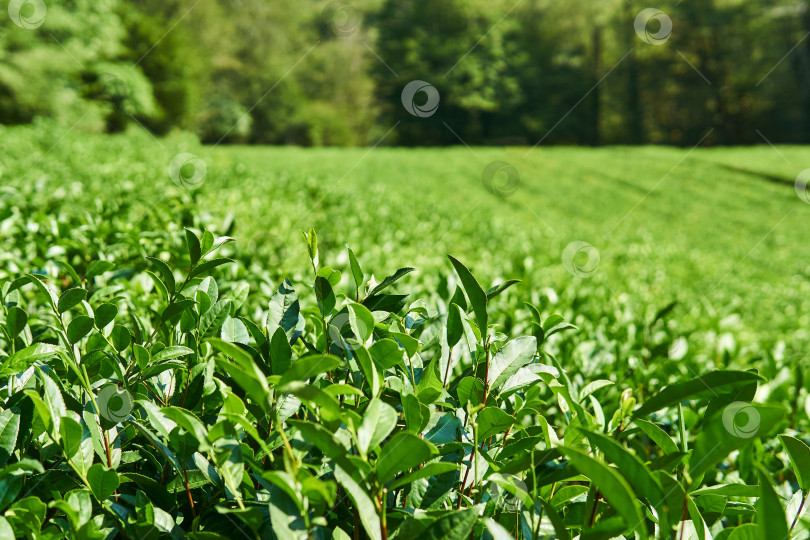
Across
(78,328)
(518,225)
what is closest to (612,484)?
(78,328)

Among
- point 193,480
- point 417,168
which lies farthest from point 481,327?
point 417,168

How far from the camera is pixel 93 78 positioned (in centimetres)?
2602

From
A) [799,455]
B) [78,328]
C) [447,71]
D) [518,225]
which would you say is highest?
[447,71]

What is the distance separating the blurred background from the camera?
27828 millimetres

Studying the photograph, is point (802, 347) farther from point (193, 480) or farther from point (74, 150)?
point (74, 150)

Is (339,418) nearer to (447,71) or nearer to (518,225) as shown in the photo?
(518,225)

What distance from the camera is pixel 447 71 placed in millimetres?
28688

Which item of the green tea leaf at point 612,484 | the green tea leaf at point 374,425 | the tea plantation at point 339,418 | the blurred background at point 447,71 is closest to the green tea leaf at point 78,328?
the tea plantation at point 339,418

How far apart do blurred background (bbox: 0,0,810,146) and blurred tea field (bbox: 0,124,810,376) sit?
30.6ft

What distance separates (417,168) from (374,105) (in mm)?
22418

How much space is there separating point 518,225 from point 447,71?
20870 mm

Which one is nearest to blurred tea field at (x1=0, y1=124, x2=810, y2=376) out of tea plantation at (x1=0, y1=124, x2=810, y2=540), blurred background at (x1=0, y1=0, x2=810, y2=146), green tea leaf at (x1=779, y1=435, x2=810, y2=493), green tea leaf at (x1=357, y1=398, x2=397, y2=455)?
tea plantation at (x1=0, y1=124, x2=810, y2=540)

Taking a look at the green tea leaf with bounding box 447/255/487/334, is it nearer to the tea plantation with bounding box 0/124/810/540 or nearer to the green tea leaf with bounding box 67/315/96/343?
the tea plantation with bounding box 0/124/810/540

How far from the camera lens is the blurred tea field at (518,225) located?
1.93 meters
